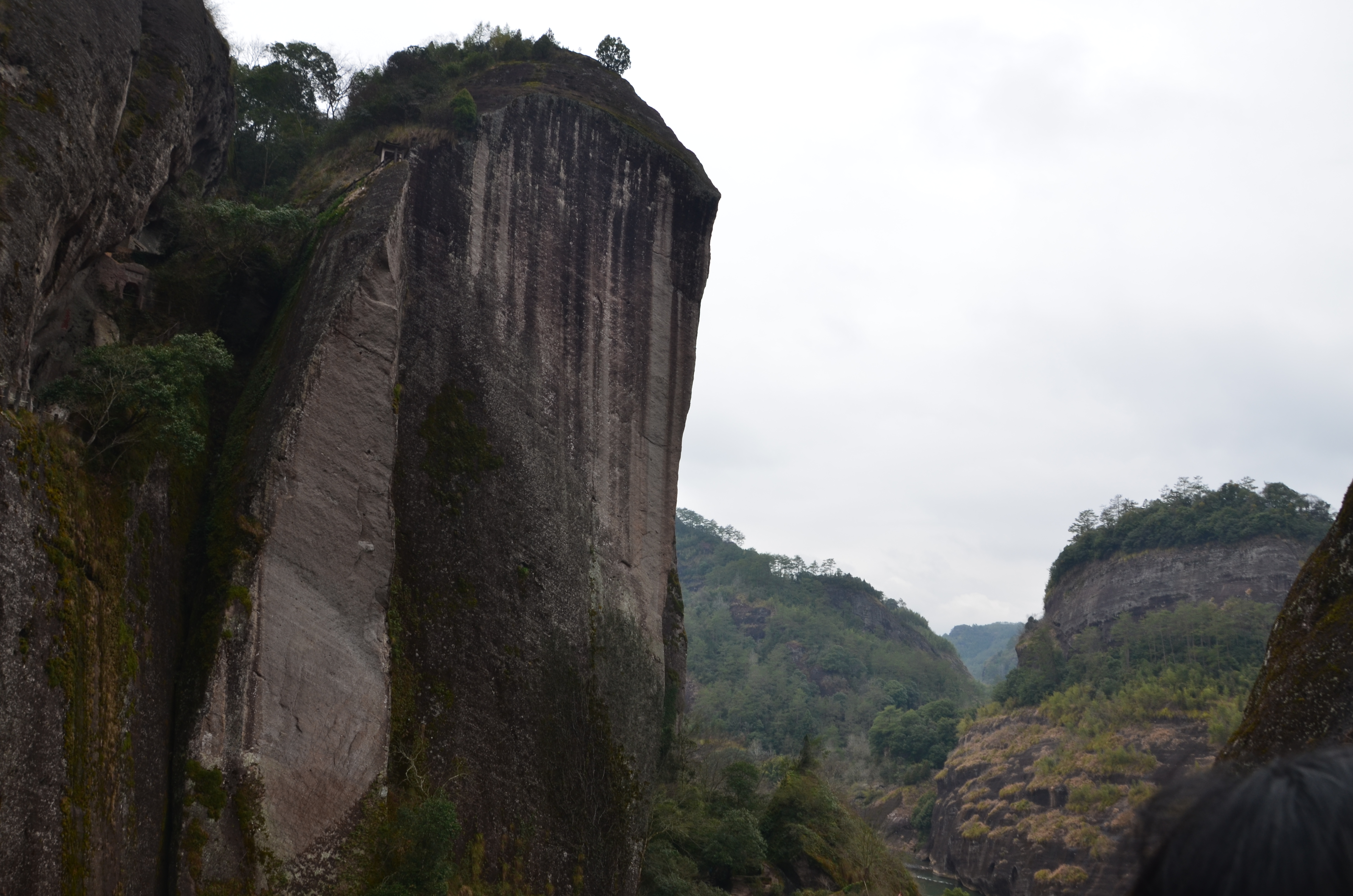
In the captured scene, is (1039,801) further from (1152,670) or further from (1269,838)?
(1269,838)

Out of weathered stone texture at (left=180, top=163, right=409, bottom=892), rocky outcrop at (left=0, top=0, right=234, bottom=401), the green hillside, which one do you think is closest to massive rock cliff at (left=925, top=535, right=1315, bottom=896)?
the green hillside

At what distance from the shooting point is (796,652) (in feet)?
Answer: 291

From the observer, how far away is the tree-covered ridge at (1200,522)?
55281 mm

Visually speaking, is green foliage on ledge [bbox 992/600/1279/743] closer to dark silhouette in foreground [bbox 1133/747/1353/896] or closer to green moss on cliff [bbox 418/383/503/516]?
green moss on cliff [bbox 418/383/503/516]

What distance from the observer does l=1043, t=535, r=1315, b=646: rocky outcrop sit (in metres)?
54.5

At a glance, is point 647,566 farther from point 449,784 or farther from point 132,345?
point 132,345

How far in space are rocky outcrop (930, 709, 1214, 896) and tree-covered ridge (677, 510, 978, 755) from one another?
15.3 m

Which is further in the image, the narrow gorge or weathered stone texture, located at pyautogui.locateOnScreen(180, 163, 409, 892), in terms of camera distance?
the narrow gorge

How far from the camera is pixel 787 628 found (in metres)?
92.3

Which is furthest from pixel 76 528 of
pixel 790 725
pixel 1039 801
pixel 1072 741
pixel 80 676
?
pixel 790 725

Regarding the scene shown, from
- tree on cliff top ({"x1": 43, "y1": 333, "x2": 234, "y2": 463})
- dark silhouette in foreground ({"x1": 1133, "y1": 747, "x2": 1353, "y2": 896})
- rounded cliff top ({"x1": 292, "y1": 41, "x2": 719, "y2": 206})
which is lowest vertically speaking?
dark silhouette in foreground ({"x1": 1133, "y1": 747, "x2": 1353, "y2": 896})

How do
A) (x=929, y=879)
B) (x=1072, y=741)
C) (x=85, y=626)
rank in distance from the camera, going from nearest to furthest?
1. (x=85, y=626)
2. (x=929, y=879)
3. (x=1072, y=741)

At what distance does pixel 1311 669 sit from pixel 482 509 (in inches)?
476

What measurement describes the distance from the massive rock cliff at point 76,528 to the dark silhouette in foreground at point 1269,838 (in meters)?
8.81
